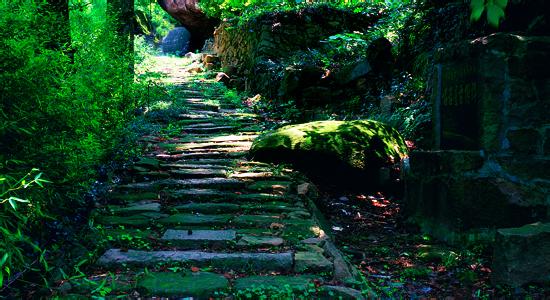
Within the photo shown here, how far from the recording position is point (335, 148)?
539cm

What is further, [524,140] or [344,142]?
[344,142]

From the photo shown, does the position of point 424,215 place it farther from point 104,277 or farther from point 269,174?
point 104,277

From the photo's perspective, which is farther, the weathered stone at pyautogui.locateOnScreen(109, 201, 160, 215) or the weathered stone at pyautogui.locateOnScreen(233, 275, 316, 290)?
the weathered stone at pyautogui.locateOnScreen(109, 201, 160, 215)

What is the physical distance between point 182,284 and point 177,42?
20677mm

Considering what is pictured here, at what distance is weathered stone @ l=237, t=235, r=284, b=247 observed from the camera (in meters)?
3.43

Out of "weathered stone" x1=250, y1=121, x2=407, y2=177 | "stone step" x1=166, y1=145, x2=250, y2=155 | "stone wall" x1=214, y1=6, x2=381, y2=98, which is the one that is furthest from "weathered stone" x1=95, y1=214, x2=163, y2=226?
"stone wall" x1=214, y1=6, x2=381, y2=98

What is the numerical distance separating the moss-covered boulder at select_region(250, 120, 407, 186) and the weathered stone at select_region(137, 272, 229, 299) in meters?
2.86

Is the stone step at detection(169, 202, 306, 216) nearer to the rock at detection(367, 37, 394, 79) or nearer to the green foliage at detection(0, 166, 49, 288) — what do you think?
the green foliage at detection(0, 166, 49, 288)

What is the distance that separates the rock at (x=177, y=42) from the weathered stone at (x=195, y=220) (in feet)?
61.5

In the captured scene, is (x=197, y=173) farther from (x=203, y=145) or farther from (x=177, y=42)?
(x=177, y=42)

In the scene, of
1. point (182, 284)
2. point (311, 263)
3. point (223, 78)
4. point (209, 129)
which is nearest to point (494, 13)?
point (311, 263)

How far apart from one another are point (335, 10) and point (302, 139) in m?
7.94

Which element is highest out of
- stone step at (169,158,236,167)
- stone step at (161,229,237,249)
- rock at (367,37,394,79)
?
rock at (367,37,394,79)

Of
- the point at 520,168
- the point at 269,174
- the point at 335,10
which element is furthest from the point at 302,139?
the point at 335,10
